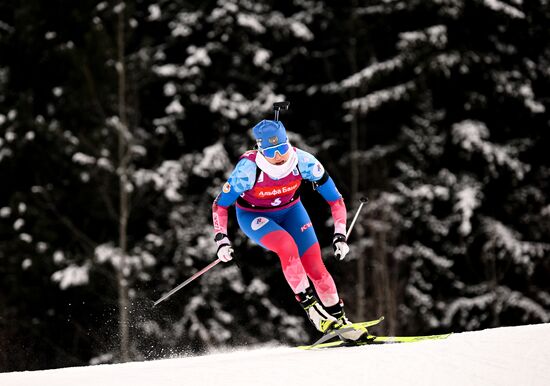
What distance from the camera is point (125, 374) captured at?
16.8 ft

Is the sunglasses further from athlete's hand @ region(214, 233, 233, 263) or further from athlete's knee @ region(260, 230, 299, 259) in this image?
athlete's hand @ region(214, 233, 233, 263)

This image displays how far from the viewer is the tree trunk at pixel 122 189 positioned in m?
13.8

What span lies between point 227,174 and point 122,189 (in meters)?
1.94

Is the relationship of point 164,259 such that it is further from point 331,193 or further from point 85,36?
point 331,193

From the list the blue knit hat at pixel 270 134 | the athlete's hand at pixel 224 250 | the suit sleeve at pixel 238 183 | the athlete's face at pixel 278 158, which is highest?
the blue knit hat at pixel 270 134

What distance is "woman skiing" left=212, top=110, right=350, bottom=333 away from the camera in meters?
5.81

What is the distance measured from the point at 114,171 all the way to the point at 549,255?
312 inches

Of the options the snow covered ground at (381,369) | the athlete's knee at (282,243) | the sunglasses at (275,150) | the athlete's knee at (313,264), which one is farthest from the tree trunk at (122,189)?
the sunglasses at (275,150)

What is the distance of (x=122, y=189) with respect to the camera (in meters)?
14.4

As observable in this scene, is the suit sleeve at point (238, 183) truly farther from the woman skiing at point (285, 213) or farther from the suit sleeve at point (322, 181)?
the suit sleeve at point (322, 181)

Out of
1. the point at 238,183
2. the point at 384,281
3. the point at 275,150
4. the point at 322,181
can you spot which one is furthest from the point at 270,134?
the point at 384,281

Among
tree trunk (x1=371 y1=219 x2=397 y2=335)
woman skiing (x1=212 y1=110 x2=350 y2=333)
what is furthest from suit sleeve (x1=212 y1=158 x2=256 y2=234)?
tree trunk (x1=371 y1=219 x2=397 y2=335)

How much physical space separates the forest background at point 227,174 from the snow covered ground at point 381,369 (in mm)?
8406

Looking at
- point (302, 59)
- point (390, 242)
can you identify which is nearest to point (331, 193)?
point (390, 242)
